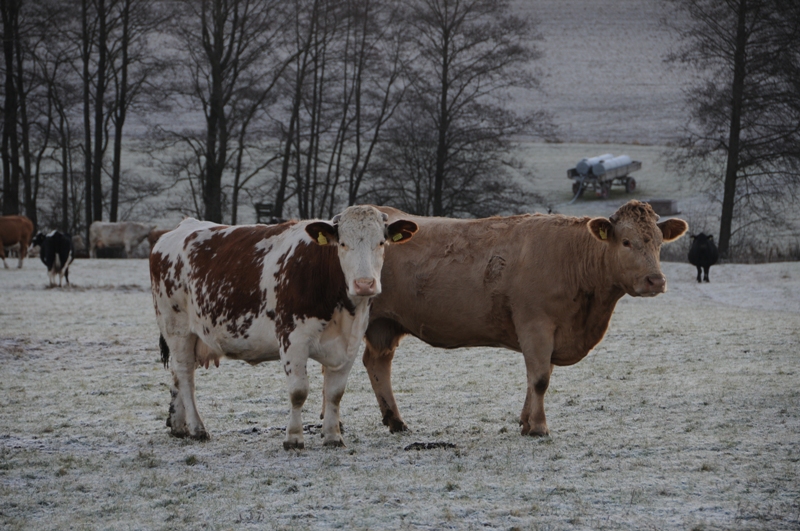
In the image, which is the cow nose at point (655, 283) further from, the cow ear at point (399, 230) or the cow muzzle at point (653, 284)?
the cow ear at point (399, 230)

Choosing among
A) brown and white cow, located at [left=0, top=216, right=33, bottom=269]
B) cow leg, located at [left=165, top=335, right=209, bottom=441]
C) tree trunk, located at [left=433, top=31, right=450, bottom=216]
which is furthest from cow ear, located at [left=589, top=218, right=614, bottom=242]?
tree trunk, located at [left=433, top=31, right=450, bottom=216]

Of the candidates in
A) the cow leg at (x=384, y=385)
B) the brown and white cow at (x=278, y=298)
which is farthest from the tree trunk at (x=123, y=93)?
the cow leg at (x=384, y=385)

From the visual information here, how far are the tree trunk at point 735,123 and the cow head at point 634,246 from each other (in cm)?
2675

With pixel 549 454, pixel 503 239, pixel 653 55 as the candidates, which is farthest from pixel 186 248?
pixel 653 55

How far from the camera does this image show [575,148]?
64.1 metres

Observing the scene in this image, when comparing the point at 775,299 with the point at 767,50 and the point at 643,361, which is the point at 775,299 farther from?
the point at 767,50

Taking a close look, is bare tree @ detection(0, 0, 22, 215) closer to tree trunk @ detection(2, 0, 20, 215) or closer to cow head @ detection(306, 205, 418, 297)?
tree trunk @ detection(2, 0, 20, 215)

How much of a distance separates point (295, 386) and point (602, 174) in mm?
43506

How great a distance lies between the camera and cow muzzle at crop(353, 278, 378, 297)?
22.9ft

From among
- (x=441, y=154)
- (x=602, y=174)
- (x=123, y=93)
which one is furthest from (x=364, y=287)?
(x=602, y=174)

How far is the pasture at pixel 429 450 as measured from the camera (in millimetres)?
5598

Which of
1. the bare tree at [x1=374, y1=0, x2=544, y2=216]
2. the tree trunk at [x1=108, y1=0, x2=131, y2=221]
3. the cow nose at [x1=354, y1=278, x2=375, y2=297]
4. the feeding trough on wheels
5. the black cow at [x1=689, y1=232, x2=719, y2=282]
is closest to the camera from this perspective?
the cow nose at [x1=354, y1=278, x2=375, y2=297]

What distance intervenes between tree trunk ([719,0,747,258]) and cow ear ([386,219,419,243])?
2786 cm

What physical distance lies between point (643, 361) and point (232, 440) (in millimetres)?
6467
